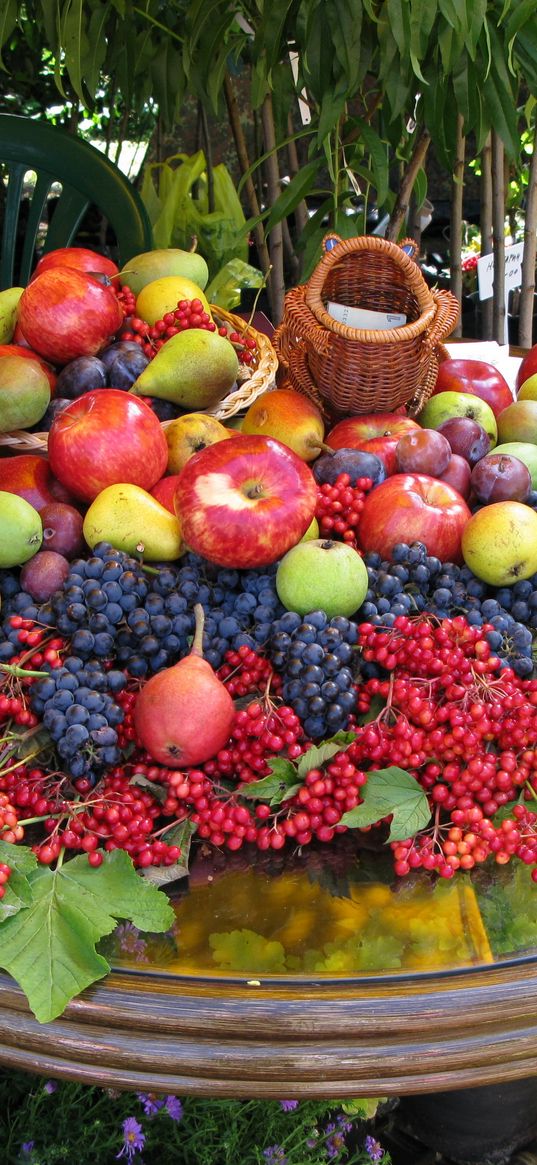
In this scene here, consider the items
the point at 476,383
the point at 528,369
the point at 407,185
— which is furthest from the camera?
the point at 407,185

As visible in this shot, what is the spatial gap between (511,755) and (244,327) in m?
0.89

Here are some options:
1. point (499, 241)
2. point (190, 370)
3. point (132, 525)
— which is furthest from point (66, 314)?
point (499, 241)

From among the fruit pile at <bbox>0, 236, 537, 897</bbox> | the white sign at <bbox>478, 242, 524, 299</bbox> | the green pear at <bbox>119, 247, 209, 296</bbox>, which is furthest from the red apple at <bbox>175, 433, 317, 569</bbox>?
the white sign at <bbox>478, 242, 524, 299</bbox>

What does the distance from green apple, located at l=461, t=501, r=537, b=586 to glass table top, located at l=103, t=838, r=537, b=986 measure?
0.34 metres

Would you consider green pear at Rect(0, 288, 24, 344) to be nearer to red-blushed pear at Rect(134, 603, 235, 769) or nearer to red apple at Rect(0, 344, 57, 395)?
red apple at Rect(0, 344, 57, 395)

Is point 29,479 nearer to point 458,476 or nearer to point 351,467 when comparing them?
point 351,467

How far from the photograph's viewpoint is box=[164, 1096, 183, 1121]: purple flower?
3.52 ft

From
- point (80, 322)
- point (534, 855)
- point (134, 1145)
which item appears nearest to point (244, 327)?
point (80, 322)

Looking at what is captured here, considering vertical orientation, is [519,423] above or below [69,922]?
above

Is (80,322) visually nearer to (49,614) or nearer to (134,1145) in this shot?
(49,614)

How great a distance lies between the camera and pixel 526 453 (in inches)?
48.6

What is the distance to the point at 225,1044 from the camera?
2.04ft

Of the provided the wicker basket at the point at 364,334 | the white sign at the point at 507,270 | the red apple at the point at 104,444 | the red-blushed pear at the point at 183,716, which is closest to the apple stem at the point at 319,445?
the wicker basket at the point at 364,334

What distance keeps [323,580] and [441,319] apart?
0.50 metres
